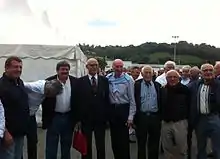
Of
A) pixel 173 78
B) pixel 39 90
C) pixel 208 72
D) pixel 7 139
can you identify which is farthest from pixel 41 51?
pixel 7 139

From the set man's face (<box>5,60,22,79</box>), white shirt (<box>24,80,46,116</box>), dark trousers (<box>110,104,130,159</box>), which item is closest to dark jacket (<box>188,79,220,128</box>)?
dark trousers (<box>110,104,130,159</box>)

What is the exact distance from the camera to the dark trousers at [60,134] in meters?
6.58

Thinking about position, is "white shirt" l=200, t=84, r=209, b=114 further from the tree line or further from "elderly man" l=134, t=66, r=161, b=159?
the tree line

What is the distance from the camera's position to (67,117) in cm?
665

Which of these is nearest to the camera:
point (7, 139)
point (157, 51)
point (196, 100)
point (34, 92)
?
point (7, 139)

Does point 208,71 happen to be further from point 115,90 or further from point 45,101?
point 45,101

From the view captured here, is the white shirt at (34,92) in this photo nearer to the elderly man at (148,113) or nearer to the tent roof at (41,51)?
the elderly man at (148,113)

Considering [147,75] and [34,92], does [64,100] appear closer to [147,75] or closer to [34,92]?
[34,92]

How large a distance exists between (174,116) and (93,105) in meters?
1.37

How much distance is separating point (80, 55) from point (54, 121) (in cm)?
631

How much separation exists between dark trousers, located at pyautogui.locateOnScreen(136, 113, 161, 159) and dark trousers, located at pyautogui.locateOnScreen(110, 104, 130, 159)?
9.0 inches

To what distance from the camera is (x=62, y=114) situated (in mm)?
6582

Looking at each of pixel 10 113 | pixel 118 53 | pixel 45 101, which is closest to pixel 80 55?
pixel 45 101

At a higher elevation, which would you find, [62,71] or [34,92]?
[62,71]
